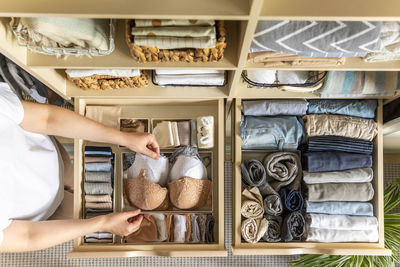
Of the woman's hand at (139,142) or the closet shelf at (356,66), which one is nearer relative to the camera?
Result: the closet shelf at (356,66)

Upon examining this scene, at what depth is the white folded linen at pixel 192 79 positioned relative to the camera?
161 cm

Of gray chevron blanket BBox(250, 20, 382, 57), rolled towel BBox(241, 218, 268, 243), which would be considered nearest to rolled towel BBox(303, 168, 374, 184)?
rolled towel BBox(241, 218, 268, 243)

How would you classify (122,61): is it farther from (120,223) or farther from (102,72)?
(120,223)

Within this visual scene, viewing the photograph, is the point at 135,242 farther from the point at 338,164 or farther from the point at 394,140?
the point at 394,140

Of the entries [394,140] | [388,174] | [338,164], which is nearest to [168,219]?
[338,164]

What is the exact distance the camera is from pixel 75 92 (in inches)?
67.4

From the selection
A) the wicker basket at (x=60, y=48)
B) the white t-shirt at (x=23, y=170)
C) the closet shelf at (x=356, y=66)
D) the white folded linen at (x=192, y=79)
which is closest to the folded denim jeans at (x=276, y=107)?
the white folded linen at (x=192, y=79)

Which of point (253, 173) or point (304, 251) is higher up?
point (253, 173)

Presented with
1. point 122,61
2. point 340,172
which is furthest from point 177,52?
point 340,172

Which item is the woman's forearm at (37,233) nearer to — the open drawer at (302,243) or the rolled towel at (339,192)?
the open drawer at (302,243)

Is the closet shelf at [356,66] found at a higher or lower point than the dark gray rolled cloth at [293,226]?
higher

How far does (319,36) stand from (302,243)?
1128mm

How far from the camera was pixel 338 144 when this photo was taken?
1790mm

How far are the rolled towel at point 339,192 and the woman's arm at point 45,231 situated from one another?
3.36 ft
